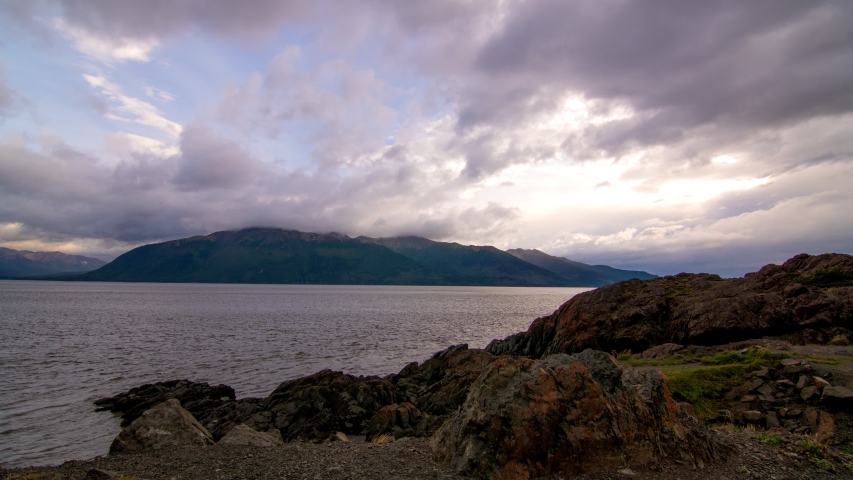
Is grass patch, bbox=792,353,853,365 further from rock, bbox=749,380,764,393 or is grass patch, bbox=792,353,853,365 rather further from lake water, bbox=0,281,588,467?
lake water, bbox=0,281,588,467

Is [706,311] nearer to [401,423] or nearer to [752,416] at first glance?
[752,416]

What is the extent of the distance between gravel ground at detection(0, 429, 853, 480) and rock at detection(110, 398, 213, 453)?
213 cm

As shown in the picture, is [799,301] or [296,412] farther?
[799,301]

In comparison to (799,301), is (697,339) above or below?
below

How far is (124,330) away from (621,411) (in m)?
73.1

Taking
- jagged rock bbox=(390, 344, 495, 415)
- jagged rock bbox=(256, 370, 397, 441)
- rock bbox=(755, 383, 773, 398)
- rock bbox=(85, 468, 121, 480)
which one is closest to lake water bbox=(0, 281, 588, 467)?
jagged rock bbox=(256, 370, 397, 441)

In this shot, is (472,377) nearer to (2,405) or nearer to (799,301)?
(799,301)

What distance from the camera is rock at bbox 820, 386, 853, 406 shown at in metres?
14.4

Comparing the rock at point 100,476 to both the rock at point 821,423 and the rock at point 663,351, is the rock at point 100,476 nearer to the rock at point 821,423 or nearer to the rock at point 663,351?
the rock at point 821,423

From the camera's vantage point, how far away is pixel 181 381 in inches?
1276

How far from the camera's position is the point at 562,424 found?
9.81m

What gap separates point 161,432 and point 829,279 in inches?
1629

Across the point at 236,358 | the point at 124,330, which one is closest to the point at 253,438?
the point at 236,358

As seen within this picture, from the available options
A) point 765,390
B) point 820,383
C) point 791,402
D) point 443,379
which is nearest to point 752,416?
point 791,402
